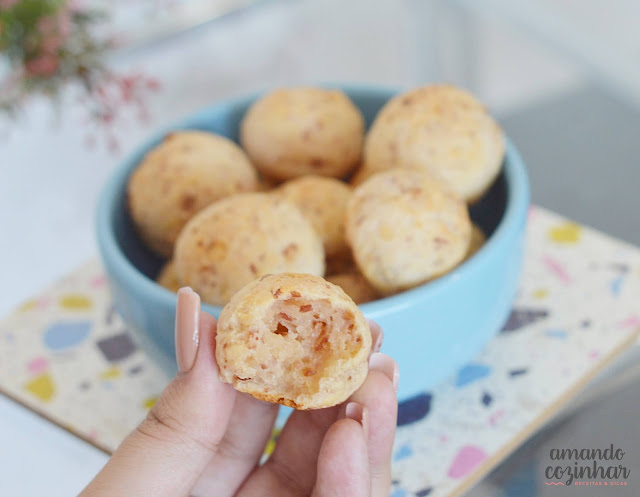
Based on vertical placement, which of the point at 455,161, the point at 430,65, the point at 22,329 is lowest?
the point at 430,65

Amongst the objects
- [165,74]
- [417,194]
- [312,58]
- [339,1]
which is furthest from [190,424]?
[339,1]

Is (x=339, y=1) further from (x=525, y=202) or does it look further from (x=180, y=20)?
(x=525, y=202)

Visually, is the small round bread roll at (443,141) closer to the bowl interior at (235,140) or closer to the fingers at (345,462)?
the bowl interior at (235,140)

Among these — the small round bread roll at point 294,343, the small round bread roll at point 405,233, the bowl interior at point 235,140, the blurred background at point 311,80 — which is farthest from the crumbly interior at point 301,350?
the blurred background at point 311,80

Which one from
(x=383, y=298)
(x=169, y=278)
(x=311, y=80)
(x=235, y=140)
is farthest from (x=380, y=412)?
(x=311, y=80)

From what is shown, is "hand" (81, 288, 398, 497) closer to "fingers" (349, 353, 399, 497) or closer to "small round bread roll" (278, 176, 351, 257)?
"fingers" (349, 353, 399, 497)

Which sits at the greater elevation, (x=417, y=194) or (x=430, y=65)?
(x=417, y=194)
